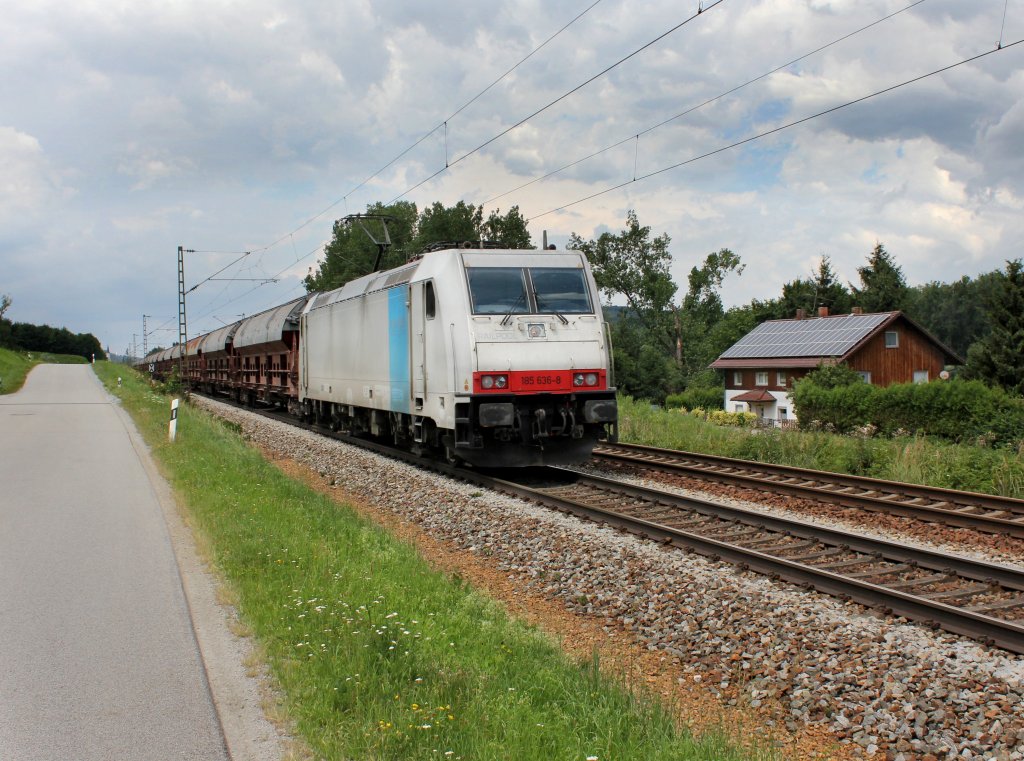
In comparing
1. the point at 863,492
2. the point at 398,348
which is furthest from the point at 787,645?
the point at 398,348

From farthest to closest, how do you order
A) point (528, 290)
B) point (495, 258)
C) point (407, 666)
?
point (495, 258), point (528, 290), point (407, 666)

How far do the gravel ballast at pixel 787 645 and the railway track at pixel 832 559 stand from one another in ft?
0.52

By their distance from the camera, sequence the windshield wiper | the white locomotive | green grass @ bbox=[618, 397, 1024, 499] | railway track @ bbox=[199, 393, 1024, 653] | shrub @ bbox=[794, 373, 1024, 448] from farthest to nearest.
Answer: shrub @ bbox=[794, 373, 1024, 448], the windshield wiper, the white locomotive, green grass @ bbox=[618, 397, 1024, 499], railway track @ bbox=[199, 393, 1024, 653]

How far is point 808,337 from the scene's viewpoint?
54.2 meters

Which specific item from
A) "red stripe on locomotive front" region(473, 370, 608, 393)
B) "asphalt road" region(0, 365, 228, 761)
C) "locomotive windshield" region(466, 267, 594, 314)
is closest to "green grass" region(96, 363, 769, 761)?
"asphalt road" region(0, 365, 228, 761)

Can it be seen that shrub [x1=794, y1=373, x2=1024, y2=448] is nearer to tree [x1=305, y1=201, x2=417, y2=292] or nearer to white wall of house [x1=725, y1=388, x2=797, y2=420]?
white wall of house [x1=725, y1=388, x2=797, y2=420]

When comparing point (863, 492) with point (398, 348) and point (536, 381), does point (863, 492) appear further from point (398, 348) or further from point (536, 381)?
point (398, 348)

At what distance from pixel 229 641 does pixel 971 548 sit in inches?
269

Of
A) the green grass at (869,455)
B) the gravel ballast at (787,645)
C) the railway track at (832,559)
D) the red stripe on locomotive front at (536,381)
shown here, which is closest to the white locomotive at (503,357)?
the red stripe on locomotive front at (536,381)

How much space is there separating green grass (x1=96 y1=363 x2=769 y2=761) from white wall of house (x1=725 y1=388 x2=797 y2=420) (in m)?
47.2

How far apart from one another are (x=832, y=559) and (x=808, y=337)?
49.1 metres

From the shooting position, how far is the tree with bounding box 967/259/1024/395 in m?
45.8

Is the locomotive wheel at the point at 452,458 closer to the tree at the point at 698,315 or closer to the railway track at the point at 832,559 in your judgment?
the railway track at the point at 832,559

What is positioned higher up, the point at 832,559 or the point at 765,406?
the point at 832,559
